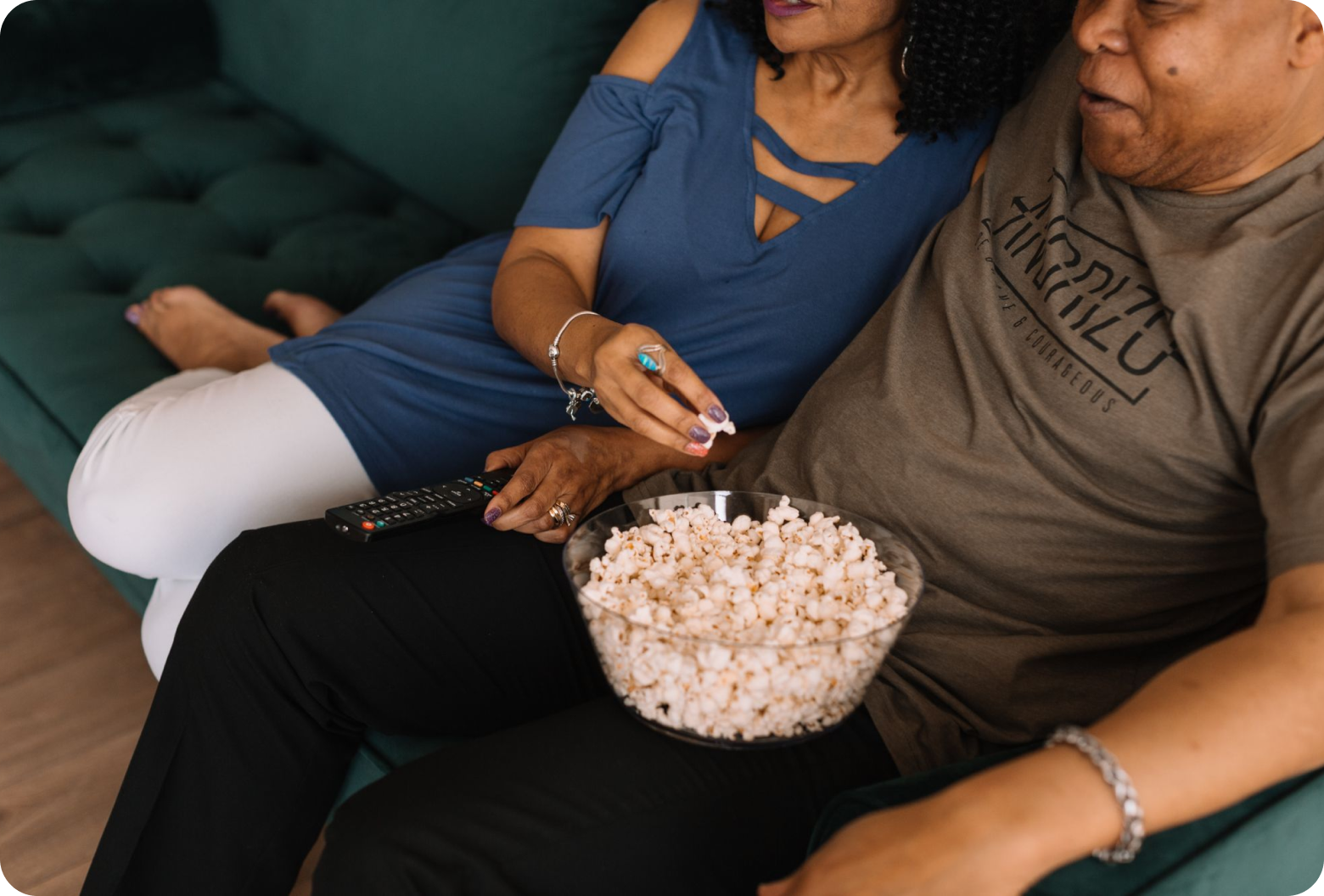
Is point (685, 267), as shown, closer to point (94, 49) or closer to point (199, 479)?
point (199, 479)

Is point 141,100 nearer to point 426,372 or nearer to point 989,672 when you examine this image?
point 426,372

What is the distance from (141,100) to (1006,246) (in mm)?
2102

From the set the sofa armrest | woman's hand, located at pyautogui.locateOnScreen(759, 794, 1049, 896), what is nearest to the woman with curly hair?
woman's hand, located at pyautogui.locateOnScreen(759, 794, 1049, 896)

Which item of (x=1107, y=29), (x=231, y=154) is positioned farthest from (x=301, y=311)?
(x=1107, y=29)

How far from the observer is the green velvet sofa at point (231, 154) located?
1.89m

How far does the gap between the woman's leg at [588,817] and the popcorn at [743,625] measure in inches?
1.9

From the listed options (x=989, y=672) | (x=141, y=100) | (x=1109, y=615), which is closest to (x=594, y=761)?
(x=989, y=672)

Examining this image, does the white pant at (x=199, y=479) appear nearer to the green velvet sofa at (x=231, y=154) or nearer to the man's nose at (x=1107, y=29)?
the green velvet sofa at (x=231, y=154)

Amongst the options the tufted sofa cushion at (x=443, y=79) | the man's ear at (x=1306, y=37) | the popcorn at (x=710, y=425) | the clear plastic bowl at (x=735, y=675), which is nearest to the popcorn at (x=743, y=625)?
the clear plastic bowl at (x=735, y=675)

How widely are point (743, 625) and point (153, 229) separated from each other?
5.43 feet

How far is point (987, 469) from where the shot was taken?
3.51 ft

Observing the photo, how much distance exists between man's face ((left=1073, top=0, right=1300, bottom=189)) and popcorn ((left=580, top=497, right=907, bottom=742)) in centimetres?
42

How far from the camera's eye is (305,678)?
118cm

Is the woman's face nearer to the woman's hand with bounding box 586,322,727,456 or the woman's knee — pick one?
the woman's hand with bounding box 586,322,727,456
